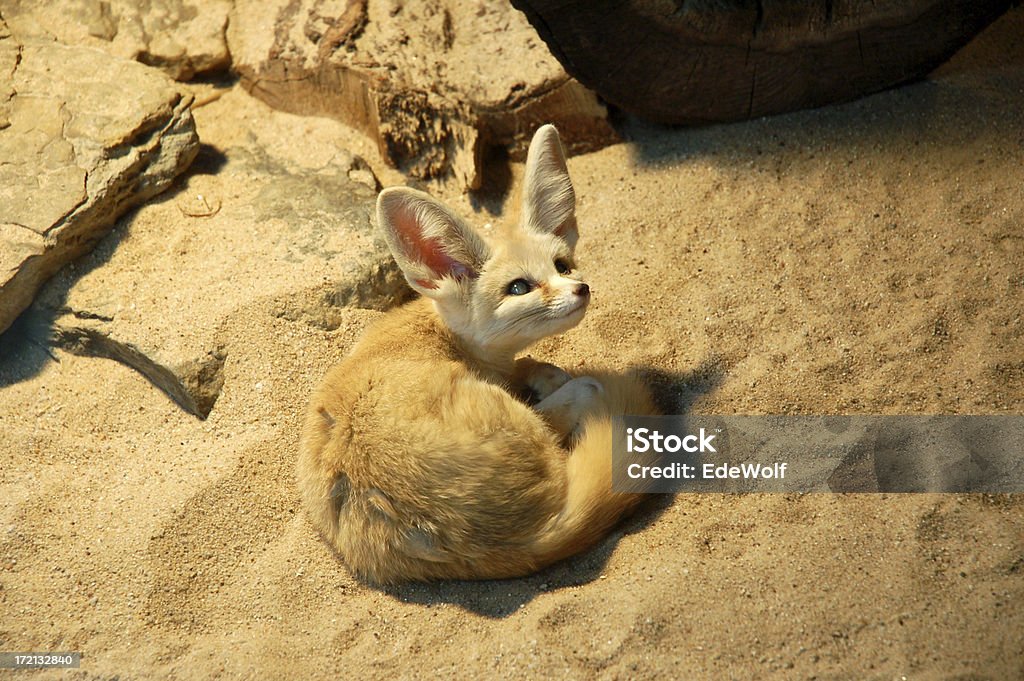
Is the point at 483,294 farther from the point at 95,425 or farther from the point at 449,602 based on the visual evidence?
the point at 95,425

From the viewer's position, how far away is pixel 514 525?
2408mm

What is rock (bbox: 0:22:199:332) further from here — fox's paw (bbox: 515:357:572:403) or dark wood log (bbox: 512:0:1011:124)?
fox's paw (bbox: 515:357:572:403)

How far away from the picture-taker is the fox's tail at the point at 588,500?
244cm

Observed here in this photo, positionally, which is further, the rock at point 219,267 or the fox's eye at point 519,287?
the rock at point 219,267

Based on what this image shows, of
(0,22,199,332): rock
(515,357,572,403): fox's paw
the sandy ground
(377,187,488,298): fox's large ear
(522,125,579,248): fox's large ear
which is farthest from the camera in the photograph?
(0,22,199,332): rock

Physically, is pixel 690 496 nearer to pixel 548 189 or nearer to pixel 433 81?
pixel 548 189

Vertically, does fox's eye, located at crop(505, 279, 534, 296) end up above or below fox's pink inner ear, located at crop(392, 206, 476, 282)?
below

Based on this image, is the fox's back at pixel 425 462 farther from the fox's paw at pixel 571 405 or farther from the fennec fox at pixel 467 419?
the fox's paw at pixel 571 405

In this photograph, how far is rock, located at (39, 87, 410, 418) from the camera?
3.18 meters

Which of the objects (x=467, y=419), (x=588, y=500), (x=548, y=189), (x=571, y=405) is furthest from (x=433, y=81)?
(x=588, y=500)

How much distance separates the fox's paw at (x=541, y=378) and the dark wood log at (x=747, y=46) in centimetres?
126

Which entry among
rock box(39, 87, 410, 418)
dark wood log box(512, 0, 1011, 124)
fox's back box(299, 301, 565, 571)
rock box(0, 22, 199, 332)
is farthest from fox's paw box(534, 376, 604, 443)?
rock box(0, 22, 199, 332)

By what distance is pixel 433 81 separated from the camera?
3.88 meters

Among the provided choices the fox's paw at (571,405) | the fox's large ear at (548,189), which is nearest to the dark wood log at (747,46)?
the fox's large ear at (548,189)
